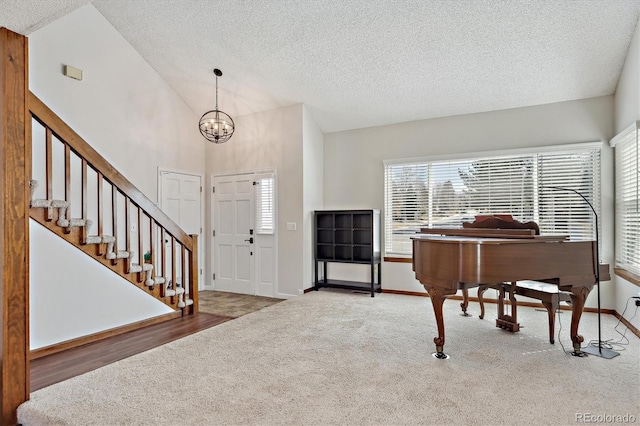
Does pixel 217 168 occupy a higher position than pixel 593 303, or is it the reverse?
pixel 217 168

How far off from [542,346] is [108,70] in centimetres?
594

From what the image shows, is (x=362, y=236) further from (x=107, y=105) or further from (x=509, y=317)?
(x=107, y=105)

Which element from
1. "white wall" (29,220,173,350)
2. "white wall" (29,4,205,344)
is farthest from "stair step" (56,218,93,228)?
"white wall" (29,4,205,344)

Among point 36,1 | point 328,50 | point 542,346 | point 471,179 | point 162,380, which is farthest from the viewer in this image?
point 471,179

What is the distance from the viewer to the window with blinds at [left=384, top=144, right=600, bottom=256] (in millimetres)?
4539

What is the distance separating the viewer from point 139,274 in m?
3.97

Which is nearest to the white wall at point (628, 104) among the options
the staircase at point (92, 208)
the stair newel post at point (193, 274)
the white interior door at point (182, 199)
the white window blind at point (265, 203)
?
the white window blind at point (265, 203)

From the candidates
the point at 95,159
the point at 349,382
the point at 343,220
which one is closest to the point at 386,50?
the point at 343,220

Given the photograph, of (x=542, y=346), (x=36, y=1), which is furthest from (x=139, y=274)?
(x=542, y=346)

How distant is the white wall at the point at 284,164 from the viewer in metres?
5.58

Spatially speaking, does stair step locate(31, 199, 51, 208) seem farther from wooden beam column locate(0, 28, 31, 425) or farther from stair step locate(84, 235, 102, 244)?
wooden beam column locate(0, 28, 31, 425)

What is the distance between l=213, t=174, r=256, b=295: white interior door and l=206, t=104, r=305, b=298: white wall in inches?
15.4

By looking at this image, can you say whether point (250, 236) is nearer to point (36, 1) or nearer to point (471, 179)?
point (471, 179)

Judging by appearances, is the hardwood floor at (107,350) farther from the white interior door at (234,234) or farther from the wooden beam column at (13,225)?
the white interior door at (234,234)
